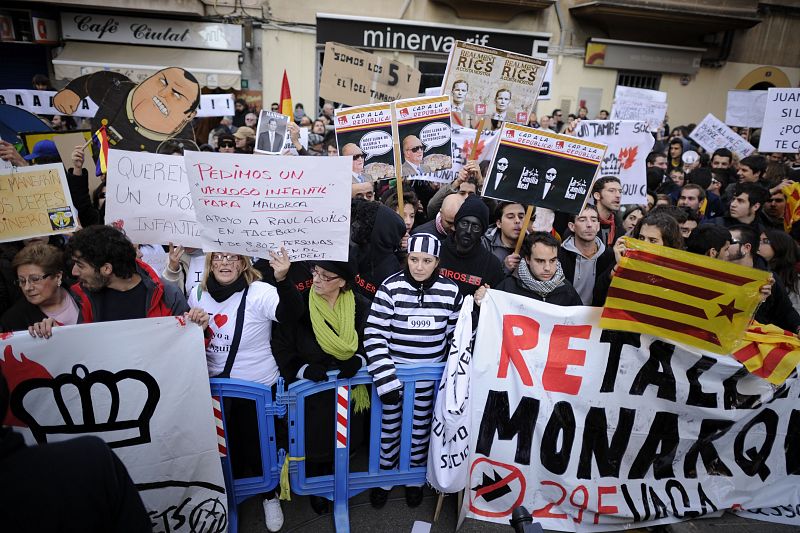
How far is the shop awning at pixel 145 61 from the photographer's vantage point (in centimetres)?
1340

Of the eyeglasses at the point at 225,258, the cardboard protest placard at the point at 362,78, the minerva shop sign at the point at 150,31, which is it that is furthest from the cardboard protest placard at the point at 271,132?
the minerva shop sign at the point at 150,31

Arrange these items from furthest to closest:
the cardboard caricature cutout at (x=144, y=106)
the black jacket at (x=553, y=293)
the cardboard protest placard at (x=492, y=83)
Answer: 1. the cardboard protest placard at (x=492, y=83)
2. the cardboard caricature cutout at (x=144, y=106)
3. the black jacket at (x=553, y=293)

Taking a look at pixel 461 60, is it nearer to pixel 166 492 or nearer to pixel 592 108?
pixel 166 492

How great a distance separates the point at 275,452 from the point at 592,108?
55.6ft

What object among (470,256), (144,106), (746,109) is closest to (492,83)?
(470,256)

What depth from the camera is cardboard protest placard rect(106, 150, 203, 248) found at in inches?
143

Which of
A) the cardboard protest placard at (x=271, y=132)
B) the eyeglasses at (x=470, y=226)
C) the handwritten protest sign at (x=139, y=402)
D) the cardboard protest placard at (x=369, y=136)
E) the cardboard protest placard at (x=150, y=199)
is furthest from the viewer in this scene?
the cardboard protest placard at (x=271, y=132)

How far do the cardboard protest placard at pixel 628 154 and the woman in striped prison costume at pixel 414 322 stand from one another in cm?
349

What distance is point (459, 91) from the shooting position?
17.0 ft

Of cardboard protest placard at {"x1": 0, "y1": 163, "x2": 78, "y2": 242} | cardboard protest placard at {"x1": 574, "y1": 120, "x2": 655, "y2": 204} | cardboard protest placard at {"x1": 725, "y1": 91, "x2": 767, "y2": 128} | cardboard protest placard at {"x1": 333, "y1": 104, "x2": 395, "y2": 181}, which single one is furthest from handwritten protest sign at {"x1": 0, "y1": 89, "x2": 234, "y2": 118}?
cardboard protest placard at {"x1": 725, "y1": 91, "x2": 767, "y2": 128}

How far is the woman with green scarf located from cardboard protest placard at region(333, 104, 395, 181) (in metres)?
1.84

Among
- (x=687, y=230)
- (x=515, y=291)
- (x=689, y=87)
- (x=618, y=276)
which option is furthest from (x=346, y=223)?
(x=689, y=87)

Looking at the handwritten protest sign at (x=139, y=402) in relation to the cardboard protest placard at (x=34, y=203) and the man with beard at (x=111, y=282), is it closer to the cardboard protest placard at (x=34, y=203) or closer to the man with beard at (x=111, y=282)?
the man with beard at (x=111, y=282)

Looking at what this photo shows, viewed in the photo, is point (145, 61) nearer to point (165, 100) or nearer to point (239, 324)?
point (165, 100)
